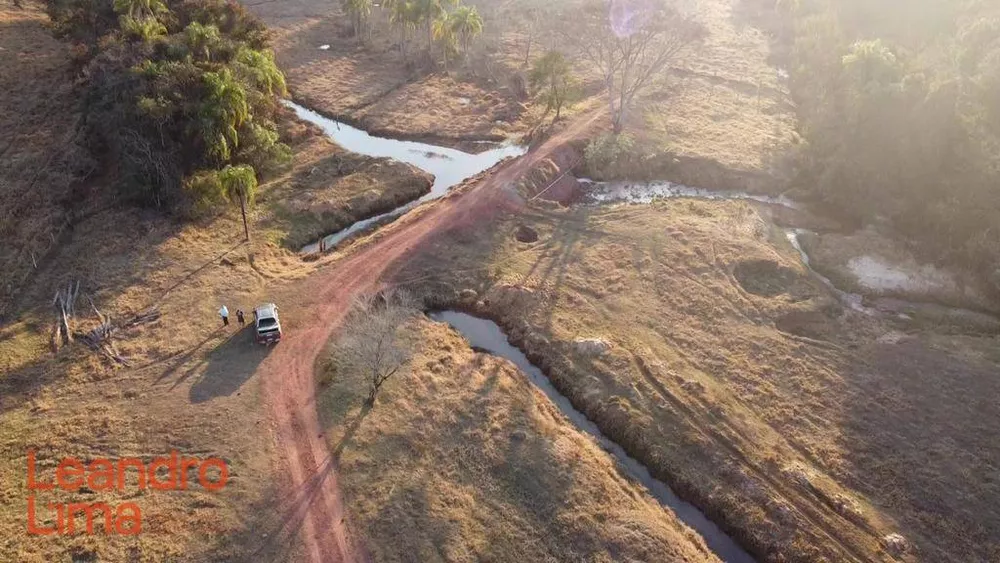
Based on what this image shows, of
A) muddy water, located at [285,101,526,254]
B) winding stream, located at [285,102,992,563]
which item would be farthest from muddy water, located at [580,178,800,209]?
muddy water, located at [285,101,526,254]

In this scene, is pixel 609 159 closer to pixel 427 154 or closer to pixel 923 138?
pixel 427 154

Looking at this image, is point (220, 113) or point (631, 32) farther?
point (631, 32)

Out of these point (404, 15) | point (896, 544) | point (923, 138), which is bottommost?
point (896, 544)

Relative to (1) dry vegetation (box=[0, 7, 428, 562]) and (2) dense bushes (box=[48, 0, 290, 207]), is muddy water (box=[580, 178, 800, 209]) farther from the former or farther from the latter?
(2) dense bushes (box=[48, 0, 290, 207])

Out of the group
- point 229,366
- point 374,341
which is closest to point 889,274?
point 374,341

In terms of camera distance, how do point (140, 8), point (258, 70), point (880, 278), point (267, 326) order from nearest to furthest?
1. point (267, 326)
2. point (880, 278)
3. point (258, 70)
4. point (140, 8)

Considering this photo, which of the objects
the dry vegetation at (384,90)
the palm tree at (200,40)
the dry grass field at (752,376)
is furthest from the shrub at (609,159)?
the palm tree at (200,40)

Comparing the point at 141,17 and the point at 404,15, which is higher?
the point at 404,15

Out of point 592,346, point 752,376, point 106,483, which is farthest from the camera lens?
point 592,346
